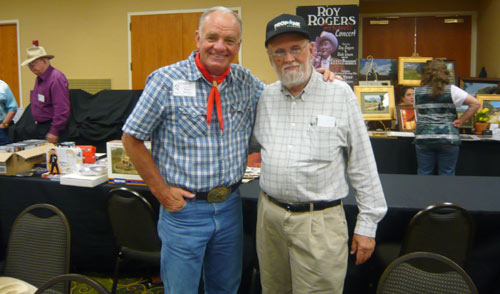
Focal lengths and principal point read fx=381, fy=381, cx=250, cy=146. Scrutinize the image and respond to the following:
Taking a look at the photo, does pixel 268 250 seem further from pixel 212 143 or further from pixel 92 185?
pixel 92 185

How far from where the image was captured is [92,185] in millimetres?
2471

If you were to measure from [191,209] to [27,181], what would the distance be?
1.69m

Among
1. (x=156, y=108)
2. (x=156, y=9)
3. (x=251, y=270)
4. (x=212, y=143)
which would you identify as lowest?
(x=251, y=270)

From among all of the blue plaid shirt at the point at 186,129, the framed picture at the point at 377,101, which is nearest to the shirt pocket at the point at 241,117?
the blue plaid shirt at the point at 186,129

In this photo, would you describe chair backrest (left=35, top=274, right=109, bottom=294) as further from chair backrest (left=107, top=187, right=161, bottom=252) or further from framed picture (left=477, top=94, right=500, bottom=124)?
framed picture (left=477, top=94, right=500, bottom=124)

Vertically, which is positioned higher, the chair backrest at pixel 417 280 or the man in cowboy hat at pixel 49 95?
the man in cowboy hat at pixel 49 95

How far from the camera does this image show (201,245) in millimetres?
1576

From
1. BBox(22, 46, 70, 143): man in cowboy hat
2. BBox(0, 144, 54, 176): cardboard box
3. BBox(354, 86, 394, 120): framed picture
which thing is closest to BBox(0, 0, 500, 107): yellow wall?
BBox(354, 86, 394, 120): framed picture

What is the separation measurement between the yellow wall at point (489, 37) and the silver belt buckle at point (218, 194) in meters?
5.69

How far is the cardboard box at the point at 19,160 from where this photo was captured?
106 inches

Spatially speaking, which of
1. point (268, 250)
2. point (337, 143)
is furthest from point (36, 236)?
point (337, 143)

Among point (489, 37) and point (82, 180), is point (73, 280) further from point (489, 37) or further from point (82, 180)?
point (489, 37)

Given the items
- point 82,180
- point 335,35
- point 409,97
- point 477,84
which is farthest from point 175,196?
point 477,84

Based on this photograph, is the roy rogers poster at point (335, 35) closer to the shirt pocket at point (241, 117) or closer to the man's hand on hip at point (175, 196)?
the shirt pocket at point (241, 117)
